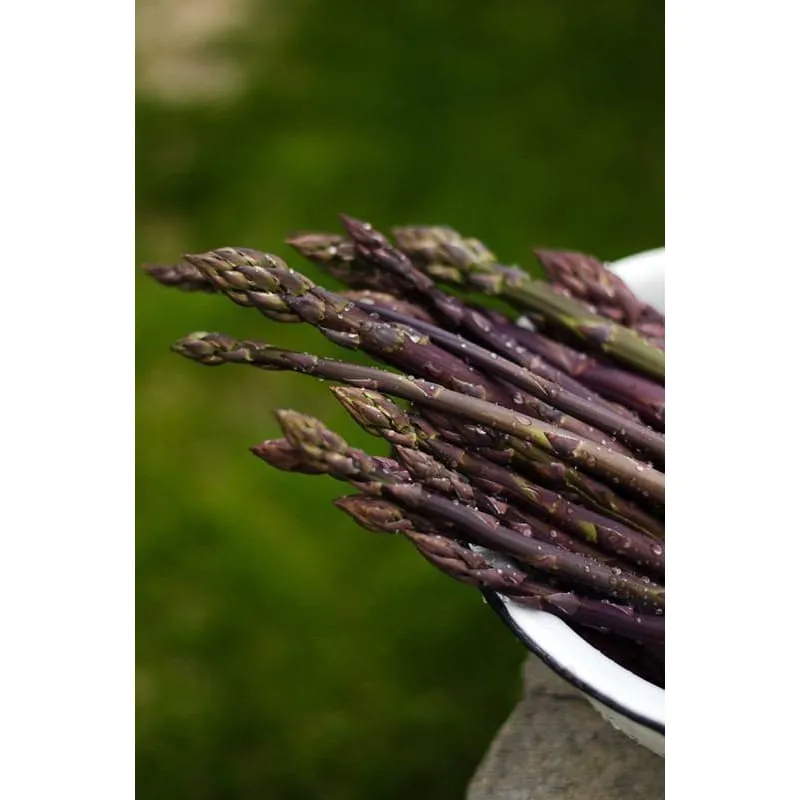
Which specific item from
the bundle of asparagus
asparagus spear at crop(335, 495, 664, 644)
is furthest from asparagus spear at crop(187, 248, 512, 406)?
asparagus spear at crop(335, 495, 664, 644)

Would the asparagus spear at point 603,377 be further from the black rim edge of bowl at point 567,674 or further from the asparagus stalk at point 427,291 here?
the black rim edge of bowl at point 567,674

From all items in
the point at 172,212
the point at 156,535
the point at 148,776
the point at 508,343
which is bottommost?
the point at 148,776

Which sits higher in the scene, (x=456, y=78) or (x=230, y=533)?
(x=456, y=78)

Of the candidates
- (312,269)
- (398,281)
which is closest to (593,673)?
(398,281)

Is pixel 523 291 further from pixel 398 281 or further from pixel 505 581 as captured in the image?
pixel 505 581

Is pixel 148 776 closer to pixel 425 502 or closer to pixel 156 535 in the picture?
pixel 156 535
